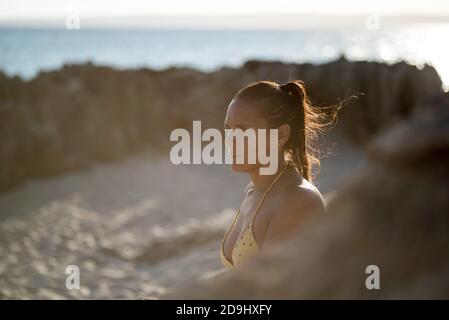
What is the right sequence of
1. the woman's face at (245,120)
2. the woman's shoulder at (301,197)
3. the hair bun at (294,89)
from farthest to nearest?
the hair bun at (294,89)
the woman's face at (245,120)
the woman's shoulder at (301,197)

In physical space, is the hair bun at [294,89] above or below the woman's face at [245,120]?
above

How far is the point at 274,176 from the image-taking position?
1896mm

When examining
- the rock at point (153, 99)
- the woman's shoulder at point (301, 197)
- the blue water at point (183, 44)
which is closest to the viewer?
the woman's shoulder at point (301, 197)

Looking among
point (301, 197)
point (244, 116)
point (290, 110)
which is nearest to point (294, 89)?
point (290, 110)

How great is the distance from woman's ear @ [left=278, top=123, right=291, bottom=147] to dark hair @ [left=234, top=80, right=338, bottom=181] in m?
0.01

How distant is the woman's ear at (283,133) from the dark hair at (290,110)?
0.05 feet

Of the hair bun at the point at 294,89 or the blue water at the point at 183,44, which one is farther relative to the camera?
the blue water at the point at 183,44

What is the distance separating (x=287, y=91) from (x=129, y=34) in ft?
240

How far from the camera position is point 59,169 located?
355 inches

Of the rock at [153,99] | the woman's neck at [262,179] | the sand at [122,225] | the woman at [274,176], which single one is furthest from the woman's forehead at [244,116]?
the rock at [153,99]

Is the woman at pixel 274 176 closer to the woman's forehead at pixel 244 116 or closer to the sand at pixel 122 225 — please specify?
the woman's forehead at pixel 244 116

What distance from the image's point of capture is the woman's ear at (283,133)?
6.20 feet
